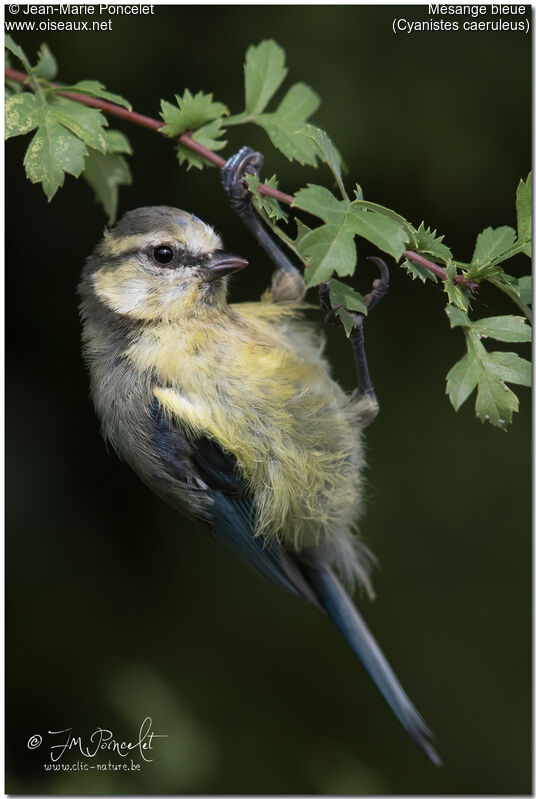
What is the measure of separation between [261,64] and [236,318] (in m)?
0.68

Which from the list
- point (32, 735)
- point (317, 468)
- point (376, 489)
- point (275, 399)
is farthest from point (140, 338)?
point (32, 735)

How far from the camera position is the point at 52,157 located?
158cm

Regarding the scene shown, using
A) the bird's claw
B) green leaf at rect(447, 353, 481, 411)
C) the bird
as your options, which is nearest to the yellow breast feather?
the bird

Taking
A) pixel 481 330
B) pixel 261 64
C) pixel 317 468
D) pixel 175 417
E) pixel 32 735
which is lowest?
pixel 32 735

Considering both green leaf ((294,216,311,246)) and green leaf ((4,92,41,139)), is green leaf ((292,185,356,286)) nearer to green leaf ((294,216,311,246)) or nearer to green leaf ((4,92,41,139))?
green leaf ((294,216,311,246))

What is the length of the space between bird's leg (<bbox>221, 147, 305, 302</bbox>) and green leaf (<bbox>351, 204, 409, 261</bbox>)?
62 cm

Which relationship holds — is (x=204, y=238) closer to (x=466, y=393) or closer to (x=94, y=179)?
(x=94, y=179)

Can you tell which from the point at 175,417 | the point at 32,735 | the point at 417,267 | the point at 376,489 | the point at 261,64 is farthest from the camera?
the point at 376,489

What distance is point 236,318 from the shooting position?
2168 mm

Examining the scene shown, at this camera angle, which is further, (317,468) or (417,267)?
(317,468)

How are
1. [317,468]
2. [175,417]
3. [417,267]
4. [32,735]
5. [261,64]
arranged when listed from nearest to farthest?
[417,267]
[261,64]
[175,417]
[317,468]
[32,735]

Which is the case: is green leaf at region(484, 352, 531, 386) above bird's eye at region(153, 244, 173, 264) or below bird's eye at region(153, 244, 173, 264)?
below

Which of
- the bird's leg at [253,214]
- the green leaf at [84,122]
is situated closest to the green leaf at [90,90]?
the green leaf at [84,122]

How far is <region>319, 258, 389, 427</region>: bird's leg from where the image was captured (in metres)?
1.98
